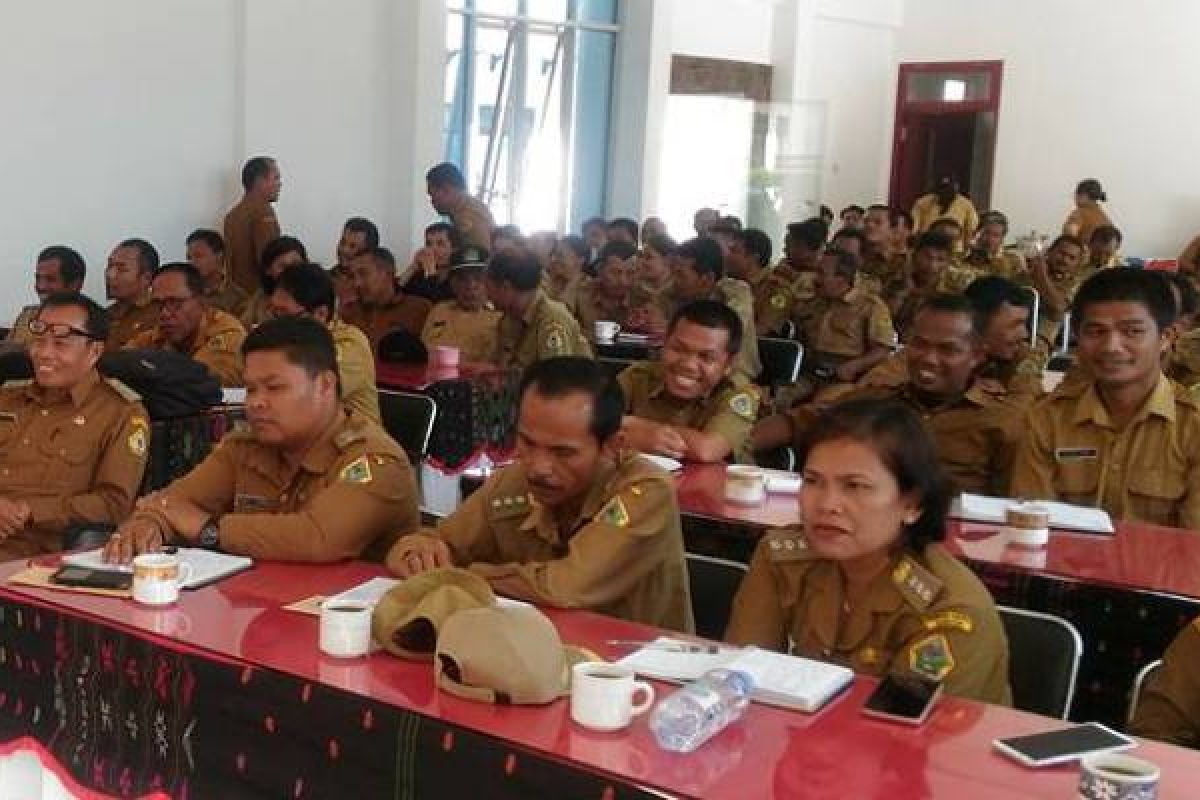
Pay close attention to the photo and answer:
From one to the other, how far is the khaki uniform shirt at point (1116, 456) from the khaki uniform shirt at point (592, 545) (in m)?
1.36

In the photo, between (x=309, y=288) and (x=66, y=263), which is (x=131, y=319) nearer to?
(x=66, y=263)

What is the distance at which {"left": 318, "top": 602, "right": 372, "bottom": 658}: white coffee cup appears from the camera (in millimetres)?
1996

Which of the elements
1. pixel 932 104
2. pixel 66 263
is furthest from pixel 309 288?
pixel 932 104

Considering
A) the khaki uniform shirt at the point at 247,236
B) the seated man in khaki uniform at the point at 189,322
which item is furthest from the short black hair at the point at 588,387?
the khaki uniform shirt at the point at 247,236

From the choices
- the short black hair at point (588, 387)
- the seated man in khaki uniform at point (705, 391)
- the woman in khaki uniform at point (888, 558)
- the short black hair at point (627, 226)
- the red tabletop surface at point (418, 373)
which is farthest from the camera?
the short black hair at point (627, 226)

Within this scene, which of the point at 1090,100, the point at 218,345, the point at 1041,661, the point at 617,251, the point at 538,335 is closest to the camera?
the point at 1041,661

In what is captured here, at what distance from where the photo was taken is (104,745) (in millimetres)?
2195

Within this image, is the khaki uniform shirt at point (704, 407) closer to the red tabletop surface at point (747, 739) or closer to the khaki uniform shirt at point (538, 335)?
the khaki uniform shirt at point (538, 335)

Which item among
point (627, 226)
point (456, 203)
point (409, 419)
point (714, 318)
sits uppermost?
point (456, 203)

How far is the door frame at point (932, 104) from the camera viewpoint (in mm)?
14328

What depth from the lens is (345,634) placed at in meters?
2.00

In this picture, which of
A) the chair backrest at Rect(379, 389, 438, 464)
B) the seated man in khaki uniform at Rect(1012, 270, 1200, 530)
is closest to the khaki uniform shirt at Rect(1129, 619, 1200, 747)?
the seated man in khaki uniform at Rect(1012, 270, 1200, 530)

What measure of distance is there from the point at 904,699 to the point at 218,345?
365 centimetres

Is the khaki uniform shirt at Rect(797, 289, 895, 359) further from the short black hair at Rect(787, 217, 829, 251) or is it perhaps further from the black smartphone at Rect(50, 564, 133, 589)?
the black smartphone at Rect(50, 564, 133, 589)
